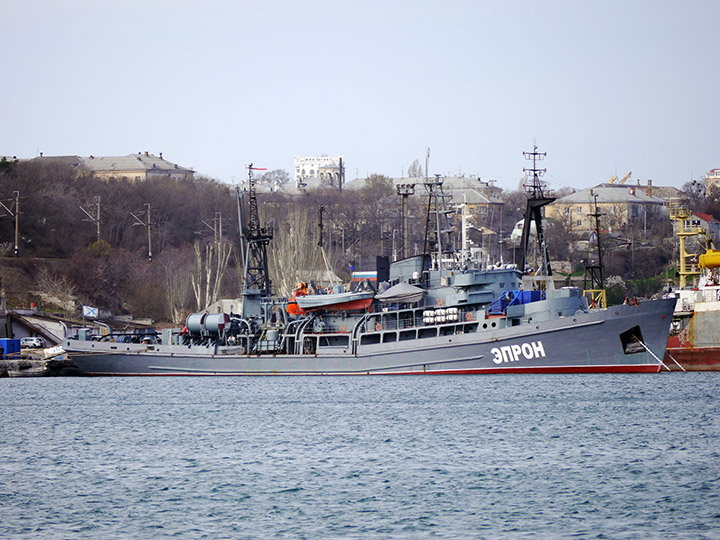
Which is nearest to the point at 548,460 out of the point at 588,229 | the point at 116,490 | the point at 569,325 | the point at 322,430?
the point at 322,430

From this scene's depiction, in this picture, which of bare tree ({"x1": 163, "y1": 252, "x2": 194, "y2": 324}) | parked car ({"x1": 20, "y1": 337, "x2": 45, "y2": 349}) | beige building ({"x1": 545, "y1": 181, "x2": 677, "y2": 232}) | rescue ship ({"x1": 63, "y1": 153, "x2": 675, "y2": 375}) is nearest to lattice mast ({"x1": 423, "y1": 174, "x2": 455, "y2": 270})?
rescue ship ({"x1": 63, "y1": 153, "x2": 675, "y2": 375})

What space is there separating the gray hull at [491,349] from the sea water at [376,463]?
1.86 meters

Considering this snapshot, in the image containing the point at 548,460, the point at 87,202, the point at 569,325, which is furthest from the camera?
the point at 87,202

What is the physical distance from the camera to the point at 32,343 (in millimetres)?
71812

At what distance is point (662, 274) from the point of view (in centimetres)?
10088

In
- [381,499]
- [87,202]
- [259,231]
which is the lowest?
[381,499]

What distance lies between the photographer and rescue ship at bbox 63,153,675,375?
167 feet

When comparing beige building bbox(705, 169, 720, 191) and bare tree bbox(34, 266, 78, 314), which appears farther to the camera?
beige building bbox(705, 169, 720, 191)

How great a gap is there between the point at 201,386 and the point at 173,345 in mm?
5006

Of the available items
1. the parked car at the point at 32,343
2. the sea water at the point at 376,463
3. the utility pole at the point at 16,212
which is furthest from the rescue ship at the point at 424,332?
the utility pole at the point at 16,212

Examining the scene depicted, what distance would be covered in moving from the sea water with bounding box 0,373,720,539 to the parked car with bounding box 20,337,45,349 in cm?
2245

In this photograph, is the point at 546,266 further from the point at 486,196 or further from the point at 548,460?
the point at 486,196

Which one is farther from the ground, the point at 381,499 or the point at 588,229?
the point at 588,229

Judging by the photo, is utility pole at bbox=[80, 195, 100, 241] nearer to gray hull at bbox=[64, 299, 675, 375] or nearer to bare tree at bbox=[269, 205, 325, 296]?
bare tree at bbox=[269, 205, 325, 296]
